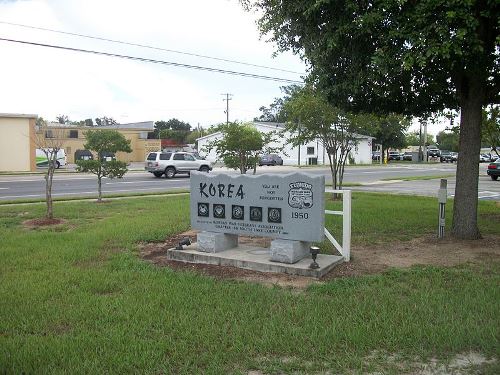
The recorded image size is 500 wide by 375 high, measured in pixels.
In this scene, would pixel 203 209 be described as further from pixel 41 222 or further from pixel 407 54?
pixel 41 222

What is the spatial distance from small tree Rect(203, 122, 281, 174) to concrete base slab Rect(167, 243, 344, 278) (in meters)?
9.59

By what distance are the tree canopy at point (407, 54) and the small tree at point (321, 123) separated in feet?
17.9

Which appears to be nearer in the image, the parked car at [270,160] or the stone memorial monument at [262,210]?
the stone memorial monument at [262,210]

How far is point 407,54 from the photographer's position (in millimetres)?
6758

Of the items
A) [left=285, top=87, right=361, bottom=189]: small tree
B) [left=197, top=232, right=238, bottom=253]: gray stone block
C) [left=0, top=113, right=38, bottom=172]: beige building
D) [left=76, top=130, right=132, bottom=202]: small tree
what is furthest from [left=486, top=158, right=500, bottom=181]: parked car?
[left=0, top=113, right=38, bottom=172]: beige building

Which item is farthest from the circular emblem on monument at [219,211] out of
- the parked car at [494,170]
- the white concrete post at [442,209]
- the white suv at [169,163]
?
the parked car at [494,170]

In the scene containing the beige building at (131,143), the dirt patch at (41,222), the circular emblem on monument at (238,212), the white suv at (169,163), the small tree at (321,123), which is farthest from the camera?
the beige building at (131,143)

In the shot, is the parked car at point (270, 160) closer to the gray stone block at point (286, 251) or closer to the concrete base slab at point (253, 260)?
the concrete base slab at point (253, 260)

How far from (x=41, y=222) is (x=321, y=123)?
29.6 feet

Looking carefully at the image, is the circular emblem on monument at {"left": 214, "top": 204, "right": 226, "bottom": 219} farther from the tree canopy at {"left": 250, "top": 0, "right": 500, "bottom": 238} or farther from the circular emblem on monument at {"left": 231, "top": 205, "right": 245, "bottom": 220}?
the tree canopy at {"left": 250, "top": 0, "right": 500, "bottom": 238}

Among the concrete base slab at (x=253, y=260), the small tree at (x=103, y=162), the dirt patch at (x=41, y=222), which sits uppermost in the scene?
the small tree at (x=103, y=162)

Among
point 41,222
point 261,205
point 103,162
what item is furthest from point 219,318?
point 103,162

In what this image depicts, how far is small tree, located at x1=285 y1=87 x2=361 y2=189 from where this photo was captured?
15.8 meters

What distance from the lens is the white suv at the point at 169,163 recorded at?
31594mm
